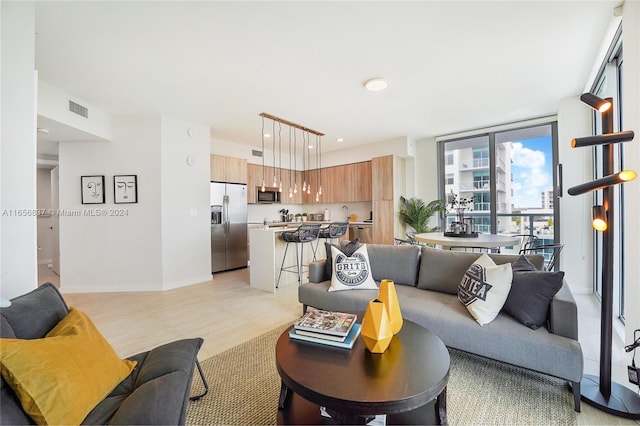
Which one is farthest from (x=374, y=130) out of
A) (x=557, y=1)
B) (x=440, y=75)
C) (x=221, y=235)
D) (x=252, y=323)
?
(x=252, y=323)

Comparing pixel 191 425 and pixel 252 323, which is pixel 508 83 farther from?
pixel 191 425

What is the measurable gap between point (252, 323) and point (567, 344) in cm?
259

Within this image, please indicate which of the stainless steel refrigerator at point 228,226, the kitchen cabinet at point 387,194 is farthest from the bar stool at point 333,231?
the stainless steel refrigerator at point 228,226

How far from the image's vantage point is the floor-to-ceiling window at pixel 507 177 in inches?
178

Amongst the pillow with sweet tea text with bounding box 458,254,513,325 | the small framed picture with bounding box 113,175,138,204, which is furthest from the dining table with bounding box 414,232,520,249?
the small framed picture with bounding box 113,175,138,204

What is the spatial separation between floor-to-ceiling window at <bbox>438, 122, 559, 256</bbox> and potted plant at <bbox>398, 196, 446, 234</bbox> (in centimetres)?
32

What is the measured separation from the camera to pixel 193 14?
2096 millimetres

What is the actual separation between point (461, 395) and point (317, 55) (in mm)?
3026

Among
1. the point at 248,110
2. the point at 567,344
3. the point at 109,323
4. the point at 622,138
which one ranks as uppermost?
the point at 248,110

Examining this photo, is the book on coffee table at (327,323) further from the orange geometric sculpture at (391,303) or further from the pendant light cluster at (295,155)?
the pendant light cluster at (295,155)

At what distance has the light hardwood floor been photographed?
7.49ft

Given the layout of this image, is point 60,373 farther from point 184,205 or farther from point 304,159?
point 304,159

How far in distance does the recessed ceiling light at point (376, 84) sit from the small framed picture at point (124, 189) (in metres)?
3.79

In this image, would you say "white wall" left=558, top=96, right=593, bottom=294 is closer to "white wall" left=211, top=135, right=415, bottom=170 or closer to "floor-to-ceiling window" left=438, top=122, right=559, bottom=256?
"floor-to-ceiling window" left=438, top=122, right=559, bottom=256
